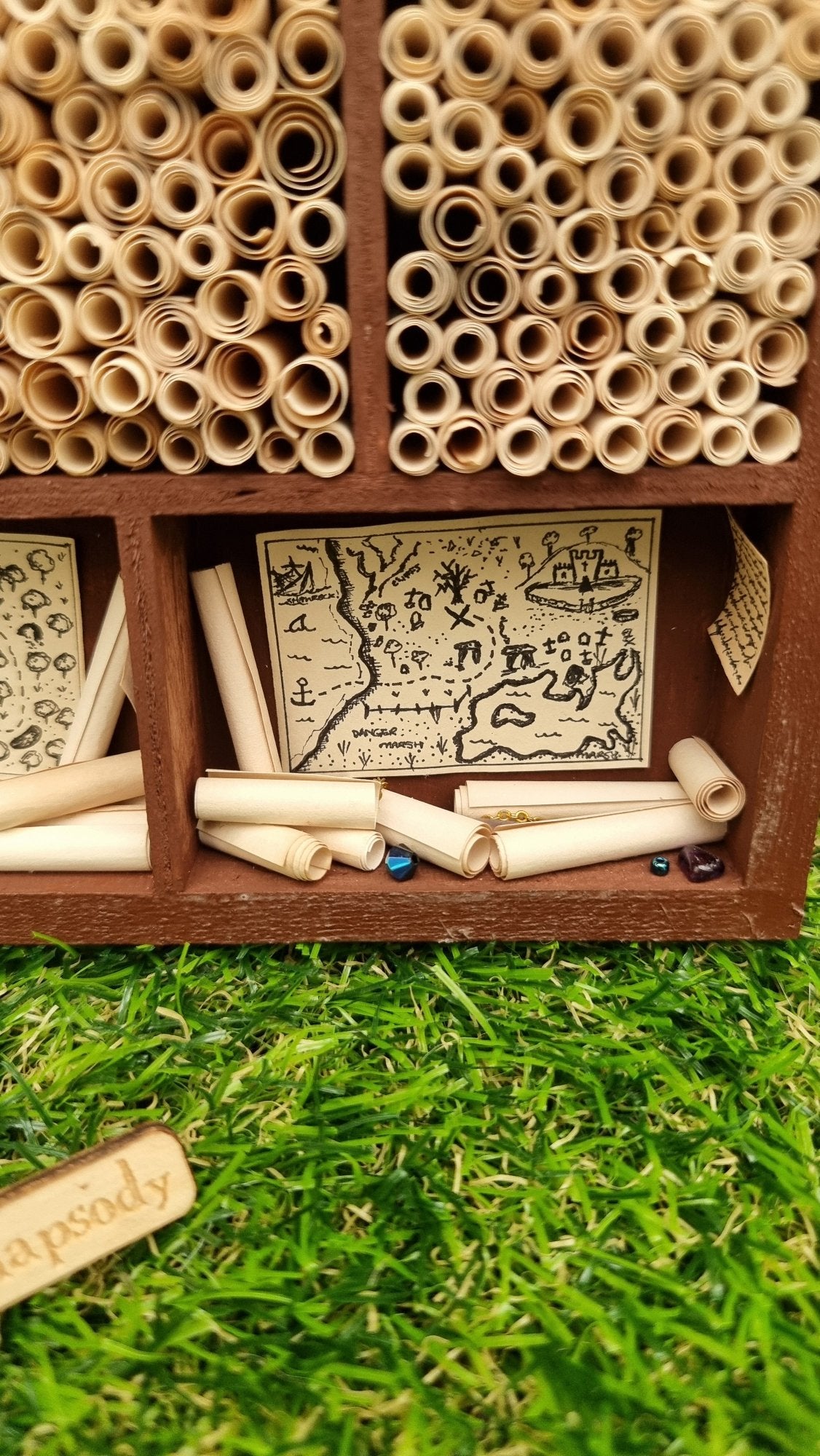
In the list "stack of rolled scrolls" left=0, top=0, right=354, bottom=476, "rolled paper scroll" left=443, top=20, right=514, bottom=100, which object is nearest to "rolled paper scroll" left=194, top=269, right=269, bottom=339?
"stack of rolled scrolls" left=0, top=0, right=354, bottom=476

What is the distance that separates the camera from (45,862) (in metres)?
0.95

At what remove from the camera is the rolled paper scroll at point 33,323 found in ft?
2.46

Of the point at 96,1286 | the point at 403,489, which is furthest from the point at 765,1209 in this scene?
the point at 403,489

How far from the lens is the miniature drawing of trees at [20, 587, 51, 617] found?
1.02 meters

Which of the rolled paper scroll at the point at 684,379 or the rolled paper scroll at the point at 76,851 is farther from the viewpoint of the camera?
the rolled paper scroll at the point at 76,851

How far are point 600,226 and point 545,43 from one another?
0.47 ft

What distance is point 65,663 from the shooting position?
1.04m

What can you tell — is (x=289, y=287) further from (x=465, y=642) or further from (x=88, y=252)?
(x=465, y=642)

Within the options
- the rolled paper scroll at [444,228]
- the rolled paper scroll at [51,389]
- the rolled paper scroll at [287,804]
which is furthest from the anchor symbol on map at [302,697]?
the rolled paper scroll at [444,228]

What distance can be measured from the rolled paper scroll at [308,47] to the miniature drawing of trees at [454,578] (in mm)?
448

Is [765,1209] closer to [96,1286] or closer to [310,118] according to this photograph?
[96,1286]

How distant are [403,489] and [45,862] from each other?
1.84 ft

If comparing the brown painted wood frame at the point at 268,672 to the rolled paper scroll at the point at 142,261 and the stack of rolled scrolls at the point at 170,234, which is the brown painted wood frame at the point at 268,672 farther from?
the rolled paper scroll at the point at 142,261

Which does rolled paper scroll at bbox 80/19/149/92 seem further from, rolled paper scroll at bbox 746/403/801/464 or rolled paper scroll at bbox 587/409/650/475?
rolled paper scroll at bbox 746/403/801/464
